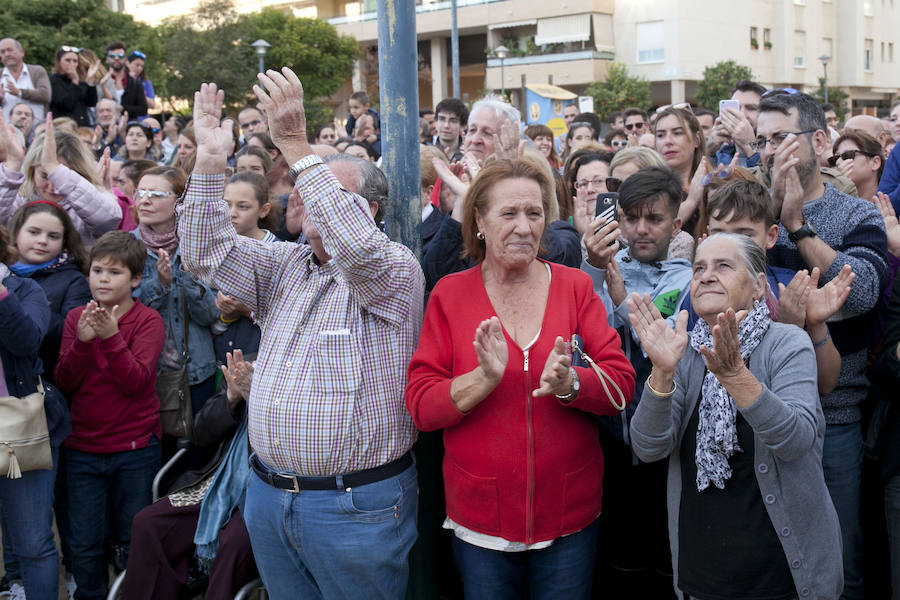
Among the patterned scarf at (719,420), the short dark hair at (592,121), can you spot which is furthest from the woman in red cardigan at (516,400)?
the short dark hair at (592,121)

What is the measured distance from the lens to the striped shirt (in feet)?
8.69

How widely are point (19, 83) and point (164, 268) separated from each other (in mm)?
6104

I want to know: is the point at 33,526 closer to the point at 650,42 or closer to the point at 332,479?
the point at 332,479

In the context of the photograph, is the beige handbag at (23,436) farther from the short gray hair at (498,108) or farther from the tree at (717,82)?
the tree at (717,82)

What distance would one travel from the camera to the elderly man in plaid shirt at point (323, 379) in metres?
2.70

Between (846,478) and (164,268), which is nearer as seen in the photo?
(846,478)

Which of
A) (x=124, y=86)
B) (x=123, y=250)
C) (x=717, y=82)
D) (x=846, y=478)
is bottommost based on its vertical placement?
(x=846, y=478)

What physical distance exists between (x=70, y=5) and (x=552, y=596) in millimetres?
31795

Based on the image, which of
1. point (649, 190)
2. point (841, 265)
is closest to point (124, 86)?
point (649, 190)

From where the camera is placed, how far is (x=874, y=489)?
366 centimetres

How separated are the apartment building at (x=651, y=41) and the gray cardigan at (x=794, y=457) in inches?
1457

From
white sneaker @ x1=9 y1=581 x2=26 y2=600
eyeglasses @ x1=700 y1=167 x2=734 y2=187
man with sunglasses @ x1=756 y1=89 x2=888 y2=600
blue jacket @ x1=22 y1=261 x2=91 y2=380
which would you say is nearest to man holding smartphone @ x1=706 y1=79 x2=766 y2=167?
eyeglasses @ x1=700 y1=167 x2=734 y2=187

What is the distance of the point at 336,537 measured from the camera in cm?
277

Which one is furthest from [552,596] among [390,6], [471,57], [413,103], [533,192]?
[471,57]
